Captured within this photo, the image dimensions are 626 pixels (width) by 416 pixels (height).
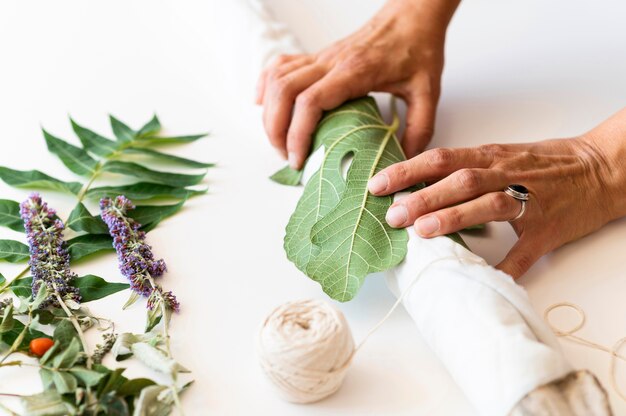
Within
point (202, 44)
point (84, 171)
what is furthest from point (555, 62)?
point (84, 171)

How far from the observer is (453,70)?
76.1 inches

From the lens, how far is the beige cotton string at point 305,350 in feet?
3.42

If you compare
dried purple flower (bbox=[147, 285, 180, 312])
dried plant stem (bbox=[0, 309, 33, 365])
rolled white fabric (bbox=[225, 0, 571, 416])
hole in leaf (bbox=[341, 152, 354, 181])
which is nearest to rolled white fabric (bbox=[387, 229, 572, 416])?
rolled white fabric (bbox=[225, 0, 571, 416])

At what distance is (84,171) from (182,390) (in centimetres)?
69

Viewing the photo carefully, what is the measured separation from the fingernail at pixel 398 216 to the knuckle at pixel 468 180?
110 millimetres

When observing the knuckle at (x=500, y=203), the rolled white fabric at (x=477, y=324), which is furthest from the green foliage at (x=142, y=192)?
the knuckle at (x=500, y=203)

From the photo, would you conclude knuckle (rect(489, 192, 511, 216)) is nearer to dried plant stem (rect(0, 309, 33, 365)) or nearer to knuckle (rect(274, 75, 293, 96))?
knuckle (rect(274, 75, 293, 96))

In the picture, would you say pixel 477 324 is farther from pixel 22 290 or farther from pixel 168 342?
pixel 22 290

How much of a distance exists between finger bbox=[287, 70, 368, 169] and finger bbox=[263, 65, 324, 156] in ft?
0.10

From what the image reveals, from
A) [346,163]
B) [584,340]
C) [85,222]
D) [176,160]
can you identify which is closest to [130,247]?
[85,222]

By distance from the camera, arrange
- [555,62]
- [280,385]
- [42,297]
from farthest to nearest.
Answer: [555,62] → [42,297] → [280,385]

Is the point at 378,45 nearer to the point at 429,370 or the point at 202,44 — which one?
the point at 202,44

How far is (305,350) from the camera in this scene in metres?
1.03

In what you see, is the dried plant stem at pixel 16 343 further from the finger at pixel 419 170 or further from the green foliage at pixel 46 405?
the finger at pixel 419 170
